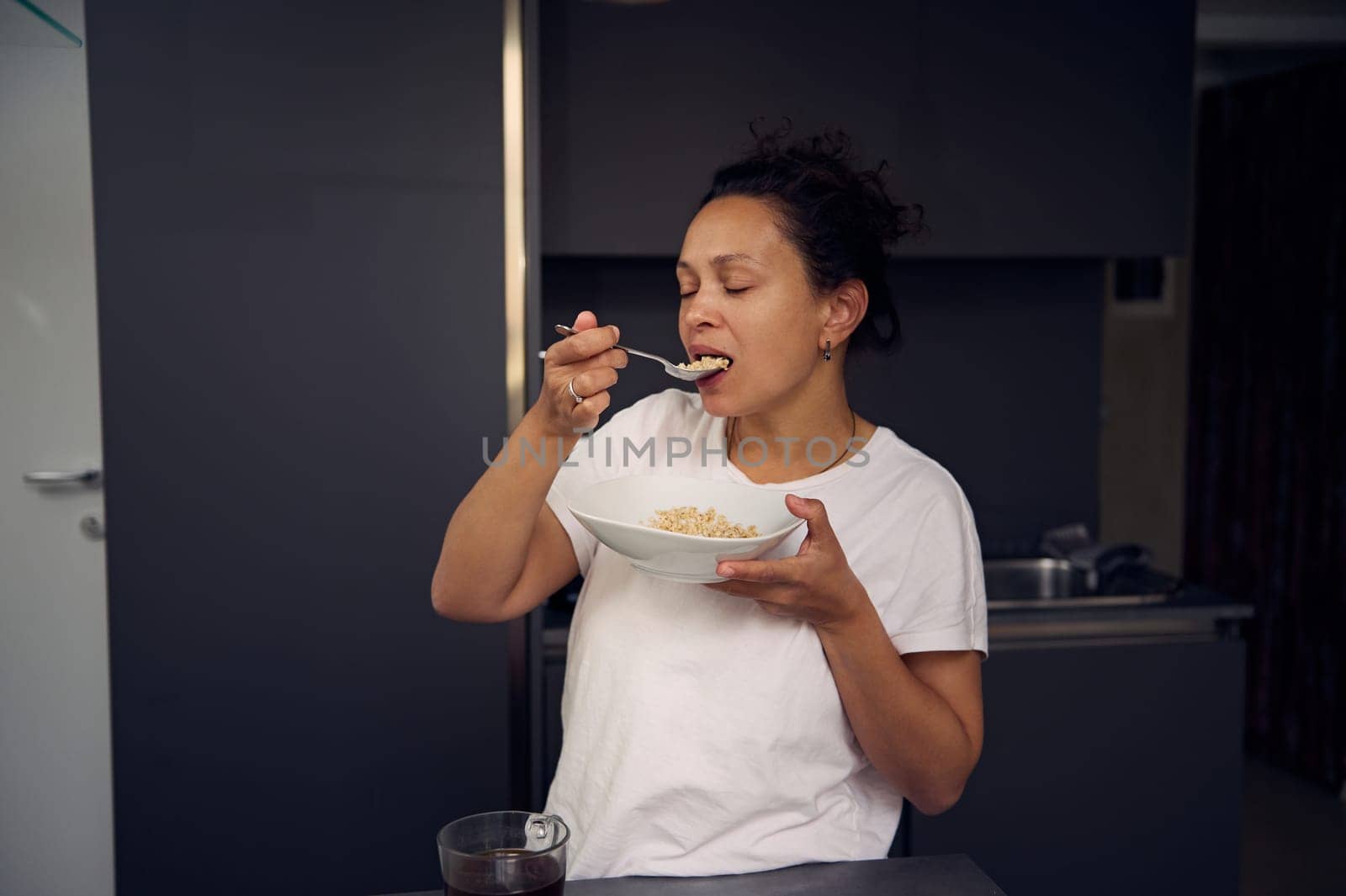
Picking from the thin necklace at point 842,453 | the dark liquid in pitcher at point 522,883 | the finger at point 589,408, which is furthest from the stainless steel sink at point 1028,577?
the dark liquid in pitcher at point 522,883

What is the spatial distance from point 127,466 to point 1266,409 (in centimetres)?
359

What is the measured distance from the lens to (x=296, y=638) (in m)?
2.08

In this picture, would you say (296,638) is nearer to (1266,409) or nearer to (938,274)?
(938,274)

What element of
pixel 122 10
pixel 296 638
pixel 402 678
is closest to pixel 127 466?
pixel 296 638

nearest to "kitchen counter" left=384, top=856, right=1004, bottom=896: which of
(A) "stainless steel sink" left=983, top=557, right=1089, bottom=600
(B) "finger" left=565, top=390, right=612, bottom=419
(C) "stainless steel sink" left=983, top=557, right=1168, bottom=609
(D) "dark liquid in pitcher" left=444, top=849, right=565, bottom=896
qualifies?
(D) "dark liquid in pitcher" left=444, top=849, right=565, bottom=896

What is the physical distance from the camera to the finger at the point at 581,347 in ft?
3.69

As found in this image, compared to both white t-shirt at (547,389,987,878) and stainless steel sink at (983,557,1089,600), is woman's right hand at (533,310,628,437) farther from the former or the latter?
stainless steel sink at (983,557,1089,600)

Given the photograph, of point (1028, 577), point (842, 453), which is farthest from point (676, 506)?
point (1028, 577)

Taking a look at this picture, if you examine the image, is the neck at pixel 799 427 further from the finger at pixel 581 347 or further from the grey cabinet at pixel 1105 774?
the grey cabinet at pixel 1105 774

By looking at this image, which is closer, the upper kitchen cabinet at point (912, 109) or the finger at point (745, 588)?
the finger at point (745, 588)

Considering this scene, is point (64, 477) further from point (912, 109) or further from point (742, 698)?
point (912, 109)

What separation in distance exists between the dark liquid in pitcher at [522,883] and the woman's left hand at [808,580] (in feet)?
1.09

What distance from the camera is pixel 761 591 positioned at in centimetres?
113

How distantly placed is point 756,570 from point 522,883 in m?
0.37
